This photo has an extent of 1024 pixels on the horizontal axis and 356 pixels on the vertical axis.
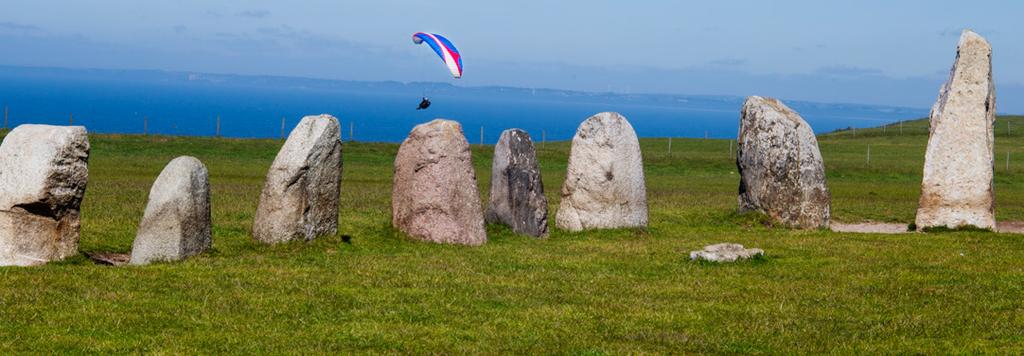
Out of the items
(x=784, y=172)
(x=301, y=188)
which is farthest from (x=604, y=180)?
(x=301, y=188)

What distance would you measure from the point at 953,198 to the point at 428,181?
12375mm

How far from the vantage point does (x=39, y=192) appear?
19.6 metres

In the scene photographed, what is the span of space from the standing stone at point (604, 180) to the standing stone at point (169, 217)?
10.2m

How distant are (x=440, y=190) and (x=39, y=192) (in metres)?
8.00

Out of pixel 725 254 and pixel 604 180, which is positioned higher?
pixel 604 180

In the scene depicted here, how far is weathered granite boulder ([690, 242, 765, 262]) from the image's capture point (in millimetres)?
21516

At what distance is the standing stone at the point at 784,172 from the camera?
1184 inches

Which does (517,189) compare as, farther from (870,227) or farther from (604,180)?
(870,227)

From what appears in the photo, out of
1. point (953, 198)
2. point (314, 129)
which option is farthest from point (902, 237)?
point (314, 129)

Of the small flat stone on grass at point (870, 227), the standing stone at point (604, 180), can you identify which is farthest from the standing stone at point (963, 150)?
the standing stone at point (604, 180)

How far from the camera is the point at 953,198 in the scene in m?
28.6

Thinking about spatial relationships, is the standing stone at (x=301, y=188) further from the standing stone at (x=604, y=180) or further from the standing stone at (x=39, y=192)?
the standing stone at (x=604, y=180)

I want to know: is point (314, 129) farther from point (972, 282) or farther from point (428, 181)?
point (972, 282)

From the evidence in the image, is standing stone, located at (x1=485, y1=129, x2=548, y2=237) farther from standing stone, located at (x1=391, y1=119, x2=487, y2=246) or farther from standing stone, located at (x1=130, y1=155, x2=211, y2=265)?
standing stone, located at (x1=130, y1=155, x2=211, y2=265)
